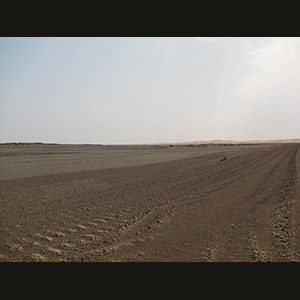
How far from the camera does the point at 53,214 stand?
544cm

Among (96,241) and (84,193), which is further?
(84,193)

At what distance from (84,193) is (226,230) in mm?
5123
